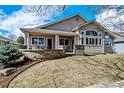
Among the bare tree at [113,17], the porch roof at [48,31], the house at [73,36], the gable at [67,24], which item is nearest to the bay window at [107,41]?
the house at [73,36]

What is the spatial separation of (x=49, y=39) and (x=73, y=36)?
6.44 feet

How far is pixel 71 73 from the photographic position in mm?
10453

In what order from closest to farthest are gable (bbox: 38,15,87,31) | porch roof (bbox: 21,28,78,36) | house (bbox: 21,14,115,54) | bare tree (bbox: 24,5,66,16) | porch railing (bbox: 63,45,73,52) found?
bare tree (bbox: 24,5,66,16) < porch roof (bbox: 21,28,78,36) < porch railing (bbox: 63,45,73,52) < house (bbox: 21,14,115,54) < gable (bbox: 38,15,87,31)

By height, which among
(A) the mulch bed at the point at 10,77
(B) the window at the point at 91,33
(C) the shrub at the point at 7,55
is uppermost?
(B) the window at the point at 91,33

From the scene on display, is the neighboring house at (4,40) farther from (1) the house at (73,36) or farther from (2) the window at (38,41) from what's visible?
(2) the window at (38,41)

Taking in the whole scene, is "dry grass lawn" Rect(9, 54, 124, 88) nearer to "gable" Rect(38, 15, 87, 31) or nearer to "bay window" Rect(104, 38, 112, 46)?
"bay window" Rect(104, 38, 112, 46)

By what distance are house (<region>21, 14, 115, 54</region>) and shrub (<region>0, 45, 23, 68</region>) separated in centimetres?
312

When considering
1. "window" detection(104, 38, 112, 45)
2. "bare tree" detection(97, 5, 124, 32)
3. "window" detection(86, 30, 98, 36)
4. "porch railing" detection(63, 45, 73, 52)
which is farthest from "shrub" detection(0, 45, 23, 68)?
"window" detection(104, 38, 112, 45)

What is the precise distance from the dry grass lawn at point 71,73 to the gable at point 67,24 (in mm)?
4203

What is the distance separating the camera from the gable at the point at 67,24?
626 inches

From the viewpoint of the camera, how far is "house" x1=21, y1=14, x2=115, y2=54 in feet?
49.4

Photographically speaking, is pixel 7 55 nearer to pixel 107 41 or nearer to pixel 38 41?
pixel 38 41

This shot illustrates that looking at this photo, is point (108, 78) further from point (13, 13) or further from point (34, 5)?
point (13, 13)
